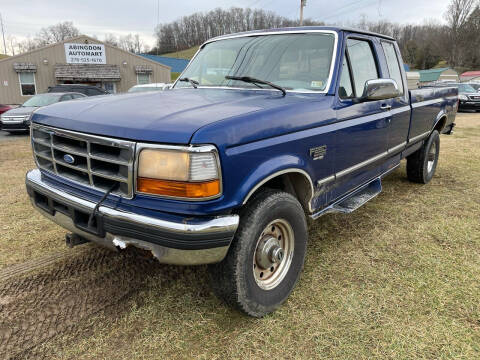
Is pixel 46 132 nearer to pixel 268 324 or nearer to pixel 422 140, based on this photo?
pixel 268 324

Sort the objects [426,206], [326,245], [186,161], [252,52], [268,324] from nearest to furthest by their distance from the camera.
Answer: [186,161]
[268,324]
[252,52]
[326,245]
[426,206]

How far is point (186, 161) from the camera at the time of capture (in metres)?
1.97

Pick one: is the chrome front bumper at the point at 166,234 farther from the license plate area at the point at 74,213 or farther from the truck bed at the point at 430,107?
the truck bed at the point at 430,107

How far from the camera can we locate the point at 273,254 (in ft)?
8.30

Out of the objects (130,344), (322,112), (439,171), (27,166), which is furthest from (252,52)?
(27,166)

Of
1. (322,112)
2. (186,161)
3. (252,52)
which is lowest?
(186,161)

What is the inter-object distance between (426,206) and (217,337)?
3611mm

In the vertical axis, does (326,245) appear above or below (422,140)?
below

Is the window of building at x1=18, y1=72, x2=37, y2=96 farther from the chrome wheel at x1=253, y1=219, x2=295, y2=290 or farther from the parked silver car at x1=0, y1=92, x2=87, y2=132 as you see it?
the chrome wheel at x1=253, y1=219, x2=295, y2=290

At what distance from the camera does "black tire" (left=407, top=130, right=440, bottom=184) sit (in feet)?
18.0

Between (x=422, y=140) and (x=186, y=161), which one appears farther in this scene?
(x=422, y=140)

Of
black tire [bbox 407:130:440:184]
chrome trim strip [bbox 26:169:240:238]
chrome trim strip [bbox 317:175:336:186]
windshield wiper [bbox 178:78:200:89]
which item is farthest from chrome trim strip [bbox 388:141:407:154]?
chrome trim strip [bbox 26:169:240:238]

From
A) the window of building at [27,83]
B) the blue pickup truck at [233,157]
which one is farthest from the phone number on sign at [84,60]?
the blue pickup truck at [233,157]

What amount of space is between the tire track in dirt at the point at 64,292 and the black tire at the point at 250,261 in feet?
2.20
